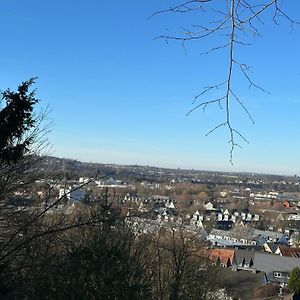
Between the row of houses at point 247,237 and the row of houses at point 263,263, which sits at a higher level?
the row of houses at point 263,263

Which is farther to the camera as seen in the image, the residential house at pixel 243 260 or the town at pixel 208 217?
the residential house at pixel 243 260

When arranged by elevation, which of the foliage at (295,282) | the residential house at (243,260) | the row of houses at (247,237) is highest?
the foliage at (295,282)

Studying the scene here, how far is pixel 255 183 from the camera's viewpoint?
198000 mm

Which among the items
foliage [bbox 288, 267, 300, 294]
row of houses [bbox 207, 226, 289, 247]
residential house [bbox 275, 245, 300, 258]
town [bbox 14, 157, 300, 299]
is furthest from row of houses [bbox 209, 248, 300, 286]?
row of houses [bbox 207, 226, 289, 247]

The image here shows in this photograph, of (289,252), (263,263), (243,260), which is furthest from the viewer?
(289,252)

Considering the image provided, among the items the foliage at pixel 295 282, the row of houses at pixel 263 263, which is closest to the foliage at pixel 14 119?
the foliage at pixel 295 282

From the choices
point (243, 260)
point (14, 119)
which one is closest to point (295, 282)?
point (243, 260)

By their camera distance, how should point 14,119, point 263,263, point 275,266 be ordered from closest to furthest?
point 14,119, point 275,266, point 263,263

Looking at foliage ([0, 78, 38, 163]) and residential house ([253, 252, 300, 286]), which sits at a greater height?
foliage ([0, 78, 38, 163])

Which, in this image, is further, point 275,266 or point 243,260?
point 243,260

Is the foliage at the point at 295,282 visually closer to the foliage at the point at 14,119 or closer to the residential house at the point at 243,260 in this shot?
the residential house at the point at 243,260

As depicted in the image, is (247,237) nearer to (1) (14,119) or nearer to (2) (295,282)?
(2) (295,282)

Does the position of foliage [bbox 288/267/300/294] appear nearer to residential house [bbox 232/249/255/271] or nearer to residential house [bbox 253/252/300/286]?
residential house [bbox 253/252/300/286]

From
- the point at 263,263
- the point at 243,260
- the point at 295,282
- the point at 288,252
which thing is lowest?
the point at 243,260
